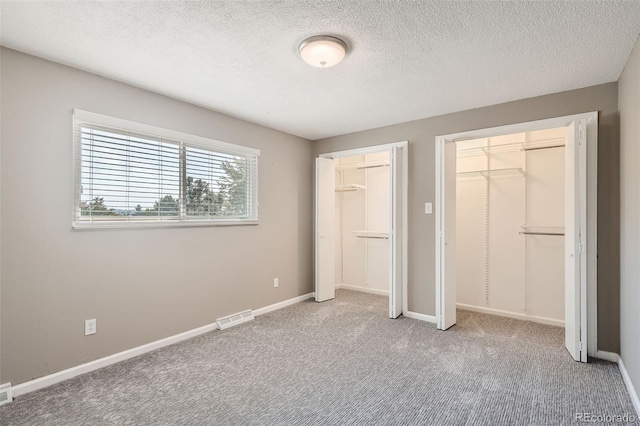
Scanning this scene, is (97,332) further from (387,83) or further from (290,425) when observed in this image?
(387,83)

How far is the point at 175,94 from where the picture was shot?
2.99m

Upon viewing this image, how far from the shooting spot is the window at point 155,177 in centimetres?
253

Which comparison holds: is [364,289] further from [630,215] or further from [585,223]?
[630,215]

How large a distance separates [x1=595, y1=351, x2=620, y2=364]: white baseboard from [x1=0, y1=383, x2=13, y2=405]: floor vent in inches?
174

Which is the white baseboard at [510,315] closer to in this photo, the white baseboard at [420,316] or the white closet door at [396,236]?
the white baseboard at [420,316]

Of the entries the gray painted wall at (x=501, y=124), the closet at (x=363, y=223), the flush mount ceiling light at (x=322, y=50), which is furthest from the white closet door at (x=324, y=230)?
the flush mount ceiling light at (x=322, y=50)

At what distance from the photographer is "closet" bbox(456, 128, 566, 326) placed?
3566 mm

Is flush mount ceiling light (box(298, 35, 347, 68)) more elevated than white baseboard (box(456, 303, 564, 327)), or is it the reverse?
flush mount ceiling light (box(298, 35, 347, 68))

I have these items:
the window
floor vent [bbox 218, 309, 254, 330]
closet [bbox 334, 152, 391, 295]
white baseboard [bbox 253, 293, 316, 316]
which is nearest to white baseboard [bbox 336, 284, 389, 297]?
closet [bbox 334, 152, 391, 295]

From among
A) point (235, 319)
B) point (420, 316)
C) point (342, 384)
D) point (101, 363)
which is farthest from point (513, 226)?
point (101, 363)

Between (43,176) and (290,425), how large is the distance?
2406 millimetres

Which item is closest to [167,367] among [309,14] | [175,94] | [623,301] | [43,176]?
[43,176]

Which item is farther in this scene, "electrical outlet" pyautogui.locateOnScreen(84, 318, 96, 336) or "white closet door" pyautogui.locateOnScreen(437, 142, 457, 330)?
"white closet door" pyautogui.locateOnScreen(437, 142, 457, 330)

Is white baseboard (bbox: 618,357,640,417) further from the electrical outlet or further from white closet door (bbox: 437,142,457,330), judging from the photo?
the electrical outlet
